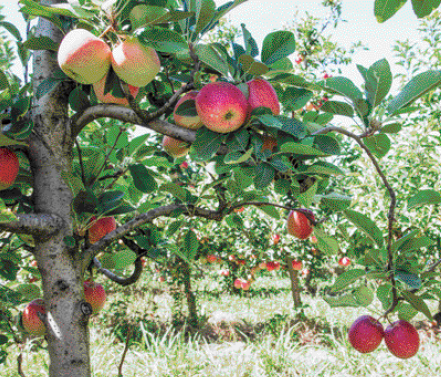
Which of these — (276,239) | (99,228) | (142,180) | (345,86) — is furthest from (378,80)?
(276,239)

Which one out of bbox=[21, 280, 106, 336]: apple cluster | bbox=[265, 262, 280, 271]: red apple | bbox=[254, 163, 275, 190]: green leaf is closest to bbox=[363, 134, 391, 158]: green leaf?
bbox=[254, 163, 275, 190]: green leaf

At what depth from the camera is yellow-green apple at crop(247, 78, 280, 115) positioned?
70 cm

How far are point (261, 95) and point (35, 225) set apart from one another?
60cm

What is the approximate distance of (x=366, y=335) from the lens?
42.2 inches

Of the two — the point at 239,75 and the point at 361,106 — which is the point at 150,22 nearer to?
the point at 239,75

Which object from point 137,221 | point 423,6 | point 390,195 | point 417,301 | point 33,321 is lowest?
point 417,301

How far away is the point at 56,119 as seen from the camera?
0.94 m

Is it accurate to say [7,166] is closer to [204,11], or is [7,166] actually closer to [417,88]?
[204,11]

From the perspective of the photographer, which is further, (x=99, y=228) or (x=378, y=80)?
(x=99, y=228)

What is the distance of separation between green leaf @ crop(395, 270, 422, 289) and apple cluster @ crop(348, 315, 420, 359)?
0.38m

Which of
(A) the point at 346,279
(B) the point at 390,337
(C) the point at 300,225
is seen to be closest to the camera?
(A) the point at 346,279

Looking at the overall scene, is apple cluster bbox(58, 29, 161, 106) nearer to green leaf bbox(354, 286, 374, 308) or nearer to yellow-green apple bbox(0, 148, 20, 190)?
yellow-green apple bbox(0, 148, 20, 190)

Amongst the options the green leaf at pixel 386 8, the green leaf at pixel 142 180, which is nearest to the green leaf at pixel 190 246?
the green leaf at pixel 142 180

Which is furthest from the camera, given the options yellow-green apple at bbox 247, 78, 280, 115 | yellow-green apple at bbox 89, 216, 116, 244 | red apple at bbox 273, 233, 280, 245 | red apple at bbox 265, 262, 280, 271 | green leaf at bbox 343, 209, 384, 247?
red apple at bbox 265, 262, 280, 271
